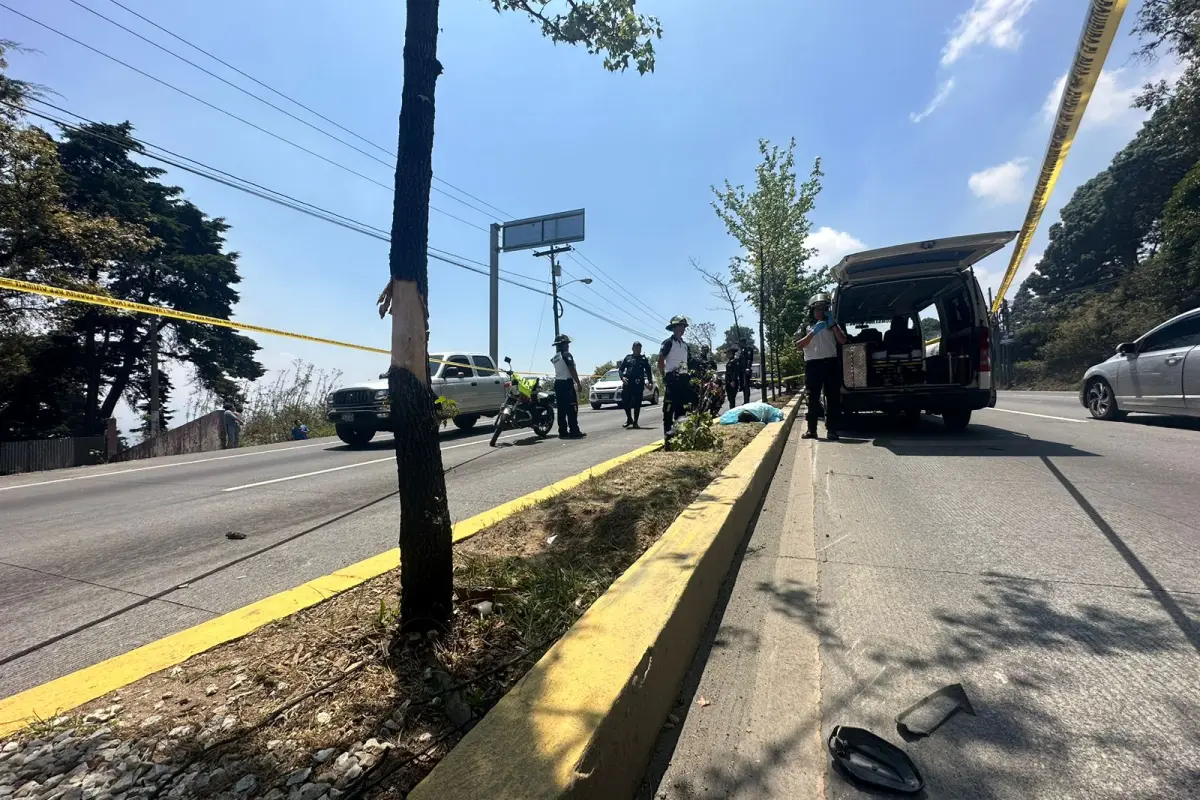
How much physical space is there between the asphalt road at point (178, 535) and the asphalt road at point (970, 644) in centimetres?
248

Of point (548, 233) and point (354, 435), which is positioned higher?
point (548, 233)

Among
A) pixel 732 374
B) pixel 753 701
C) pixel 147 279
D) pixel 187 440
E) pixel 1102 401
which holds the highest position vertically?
pixel 147 279

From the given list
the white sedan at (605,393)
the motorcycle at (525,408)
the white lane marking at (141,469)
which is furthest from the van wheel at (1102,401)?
the white lane marking at (141,469)

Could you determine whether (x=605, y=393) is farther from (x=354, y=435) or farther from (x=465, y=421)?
(x=354, y=435)

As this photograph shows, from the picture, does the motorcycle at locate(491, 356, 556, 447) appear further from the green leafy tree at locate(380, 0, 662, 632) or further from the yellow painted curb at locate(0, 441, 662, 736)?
the green leafy tree at locate(380, 0, 662, 632)

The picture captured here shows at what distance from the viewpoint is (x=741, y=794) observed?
4.78ft

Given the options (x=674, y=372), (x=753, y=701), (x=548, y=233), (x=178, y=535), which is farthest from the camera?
(x=548, y=233)

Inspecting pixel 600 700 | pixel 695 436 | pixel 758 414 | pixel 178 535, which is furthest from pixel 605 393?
pixel 600 700

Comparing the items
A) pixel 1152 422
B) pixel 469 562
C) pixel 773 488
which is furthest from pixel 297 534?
pixel 1152 422

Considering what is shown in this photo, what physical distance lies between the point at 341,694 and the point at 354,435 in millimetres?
10224

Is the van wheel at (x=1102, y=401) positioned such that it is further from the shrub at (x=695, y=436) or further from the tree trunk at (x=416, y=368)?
the tree trunk at (x=416, y=368)

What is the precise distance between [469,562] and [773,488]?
331 cm

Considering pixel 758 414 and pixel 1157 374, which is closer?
pixel 1157 374

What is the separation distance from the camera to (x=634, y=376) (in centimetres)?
1059
